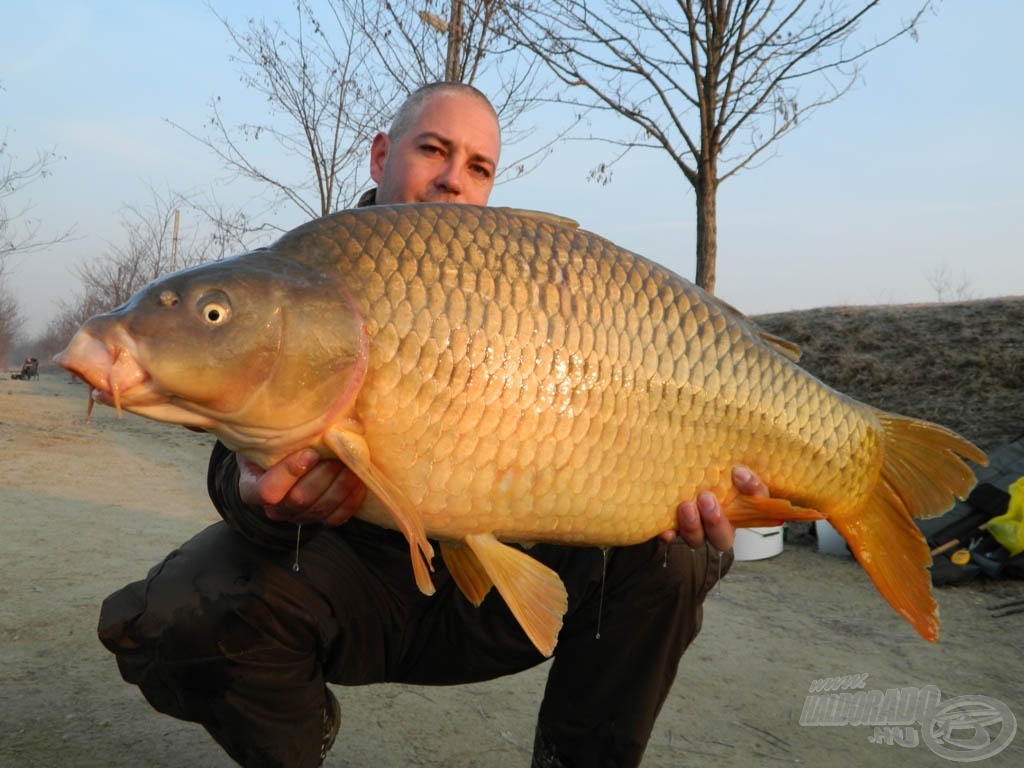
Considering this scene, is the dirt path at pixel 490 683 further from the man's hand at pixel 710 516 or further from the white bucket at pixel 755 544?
the man's hand at pixel 710 516

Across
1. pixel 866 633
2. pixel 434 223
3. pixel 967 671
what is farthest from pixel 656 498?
pixel 866 633

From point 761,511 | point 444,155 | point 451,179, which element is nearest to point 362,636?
Answer: point 761,511

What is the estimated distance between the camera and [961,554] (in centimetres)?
406

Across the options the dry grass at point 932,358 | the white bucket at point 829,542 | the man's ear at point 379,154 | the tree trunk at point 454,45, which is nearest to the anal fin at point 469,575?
the man's ear at point 379,154

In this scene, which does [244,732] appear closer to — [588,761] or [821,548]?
[588,761]

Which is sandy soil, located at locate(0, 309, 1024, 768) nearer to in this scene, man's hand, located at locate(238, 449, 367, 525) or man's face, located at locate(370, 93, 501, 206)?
man's hand, located at locate(238, 449, 367, 525)

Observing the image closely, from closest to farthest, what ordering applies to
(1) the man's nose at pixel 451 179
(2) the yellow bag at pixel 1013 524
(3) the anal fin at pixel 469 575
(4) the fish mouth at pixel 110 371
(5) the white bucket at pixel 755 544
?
(4) the fish mouth at pixel 110 371, (3) the anal fin at pixel 469 575, (1) the man's nose at pixel 451 179, (2) the yellow bag at pixel 1013 524, (5) the white bucket at pixel 755 544

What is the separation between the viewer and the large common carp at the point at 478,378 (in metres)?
1.23

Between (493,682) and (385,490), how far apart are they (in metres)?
1.48

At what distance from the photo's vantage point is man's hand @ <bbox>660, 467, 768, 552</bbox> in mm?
1514

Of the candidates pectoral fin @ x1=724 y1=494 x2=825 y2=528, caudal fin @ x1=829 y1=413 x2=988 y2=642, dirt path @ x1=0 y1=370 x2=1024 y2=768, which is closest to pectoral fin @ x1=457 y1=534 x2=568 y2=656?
pectoral fin @ x1=724 y1=494 x2=825 y2=528

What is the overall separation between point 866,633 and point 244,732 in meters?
2.64

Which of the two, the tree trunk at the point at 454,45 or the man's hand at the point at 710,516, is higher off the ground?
the tree trunk at the point at 454,45

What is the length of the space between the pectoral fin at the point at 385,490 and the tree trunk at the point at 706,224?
5.05m
